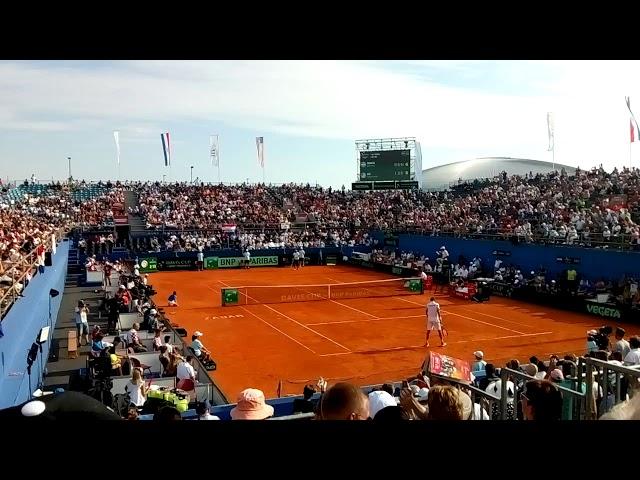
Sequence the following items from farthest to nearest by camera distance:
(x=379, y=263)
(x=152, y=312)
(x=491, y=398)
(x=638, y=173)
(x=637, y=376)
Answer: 1. (x=379, y=263)
2. (x=638, y=173)
3. (x=152, y=312)
4. (x=491, y=398)
5. (x=637, y=376)

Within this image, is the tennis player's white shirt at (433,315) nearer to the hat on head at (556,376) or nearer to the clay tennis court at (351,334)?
the clay tennis court at (351,334)

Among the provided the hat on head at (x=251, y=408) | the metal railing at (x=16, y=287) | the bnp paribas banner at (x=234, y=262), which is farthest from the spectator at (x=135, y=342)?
the bnp paribas banner at (x=234, y=262)

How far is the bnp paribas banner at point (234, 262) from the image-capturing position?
42.3 metres

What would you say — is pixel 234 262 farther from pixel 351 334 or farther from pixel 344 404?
pixel 344 404

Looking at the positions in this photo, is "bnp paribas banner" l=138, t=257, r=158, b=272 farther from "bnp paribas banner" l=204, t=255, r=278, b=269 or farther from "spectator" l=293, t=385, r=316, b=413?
"spectator" l=293, t=385, r=316, b=413

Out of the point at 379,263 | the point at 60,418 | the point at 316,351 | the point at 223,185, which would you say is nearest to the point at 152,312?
the point at 316,351

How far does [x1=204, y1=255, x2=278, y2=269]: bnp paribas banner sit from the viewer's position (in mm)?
42275

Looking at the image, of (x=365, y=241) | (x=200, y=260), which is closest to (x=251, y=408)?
(x=200, y=260)

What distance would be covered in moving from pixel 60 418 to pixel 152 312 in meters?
16.8

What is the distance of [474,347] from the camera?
19062mm

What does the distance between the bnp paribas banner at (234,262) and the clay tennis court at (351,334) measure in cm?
1033

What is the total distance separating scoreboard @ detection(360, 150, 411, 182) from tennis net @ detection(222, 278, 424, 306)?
21.6 m
